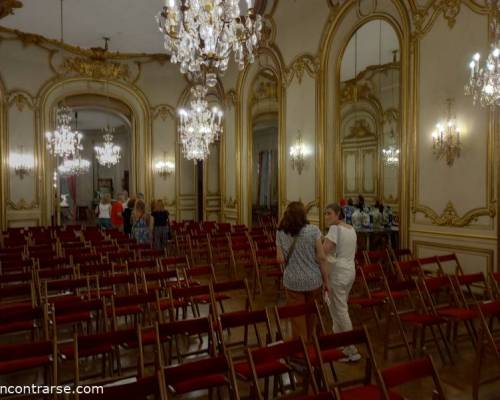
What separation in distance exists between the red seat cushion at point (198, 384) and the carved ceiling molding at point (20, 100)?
13646 mm

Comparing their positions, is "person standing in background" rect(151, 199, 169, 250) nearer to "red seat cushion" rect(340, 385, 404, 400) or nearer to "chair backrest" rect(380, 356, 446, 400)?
"red seat cushion" rect(340, 385, 404, 400)

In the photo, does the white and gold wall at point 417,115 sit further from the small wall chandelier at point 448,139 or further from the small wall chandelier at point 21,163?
the small wall chandelier at point 21,163

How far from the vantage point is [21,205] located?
14.0 m

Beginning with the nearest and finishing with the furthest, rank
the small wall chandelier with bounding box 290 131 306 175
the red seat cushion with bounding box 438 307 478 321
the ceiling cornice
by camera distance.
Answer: the red seat cushion with bounding box 438 307 478 321
the small wall chandelier with bounding box 290 131 306 175
the ceiling cornice

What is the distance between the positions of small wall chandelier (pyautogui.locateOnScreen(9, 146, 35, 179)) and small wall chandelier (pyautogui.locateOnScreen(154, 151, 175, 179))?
4007 mm

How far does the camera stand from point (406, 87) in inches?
321

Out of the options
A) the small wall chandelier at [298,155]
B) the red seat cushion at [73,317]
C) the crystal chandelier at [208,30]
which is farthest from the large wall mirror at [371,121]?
the red seat cushion at [73,317]

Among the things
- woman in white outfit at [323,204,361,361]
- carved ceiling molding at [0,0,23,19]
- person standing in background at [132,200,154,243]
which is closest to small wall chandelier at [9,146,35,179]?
carved ceiling molding at [0,0,23,19]

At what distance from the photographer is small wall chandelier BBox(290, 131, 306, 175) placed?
11039 mm

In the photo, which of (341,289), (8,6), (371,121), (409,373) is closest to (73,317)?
(341,289)

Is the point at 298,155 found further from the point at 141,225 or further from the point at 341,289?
the point at 341,289

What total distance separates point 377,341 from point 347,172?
9652 mm

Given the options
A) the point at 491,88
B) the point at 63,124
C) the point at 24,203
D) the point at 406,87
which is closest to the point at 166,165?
the point at 63,124

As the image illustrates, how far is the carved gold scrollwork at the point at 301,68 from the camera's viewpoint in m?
10.6
